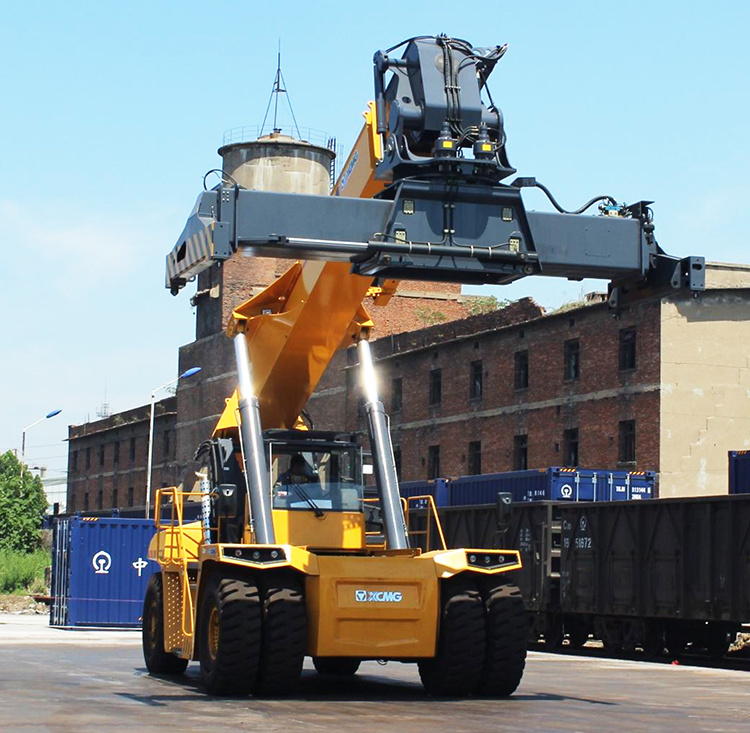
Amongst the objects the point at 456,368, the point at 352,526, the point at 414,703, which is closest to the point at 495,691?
the point at 414,703

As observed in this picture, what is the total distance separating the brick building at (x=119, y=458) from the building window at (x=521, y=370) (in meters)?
31.2

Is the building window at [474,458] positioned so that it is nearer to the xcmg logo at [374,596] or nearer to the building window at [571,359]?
the building window at [571,359]

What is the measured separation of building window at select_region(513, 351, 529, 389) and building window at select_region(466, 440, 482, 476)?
3256 millimetres

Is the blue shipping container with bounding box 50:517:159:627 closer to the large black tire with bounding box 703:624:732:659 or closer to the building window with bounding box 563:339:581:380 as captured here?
the large black tire with bounding box 703:624:732:659

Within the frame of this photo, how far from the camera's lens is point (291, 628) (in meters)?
13.7

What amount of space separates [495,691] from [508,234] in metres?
4.75

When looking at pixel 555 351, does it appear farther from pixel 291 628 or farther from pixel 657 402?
pixel 291 628

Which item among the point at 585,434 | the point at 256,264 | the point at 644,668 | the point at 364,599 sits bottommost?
the point at 644,668

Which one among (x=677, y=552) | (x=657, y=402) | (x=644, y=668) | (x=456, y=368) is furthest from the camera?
(x=456, y=368)

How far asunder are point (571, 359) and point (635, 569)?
2117 centimetres

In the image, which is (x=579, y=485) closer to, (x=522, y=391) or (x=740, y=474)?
(x=740, y=474)

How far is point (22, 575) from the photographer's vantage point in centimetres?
5250

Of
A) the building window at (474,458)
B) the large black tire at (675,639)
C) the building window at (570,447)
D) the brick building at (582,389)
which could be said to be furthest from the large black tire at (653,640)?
the building window at (474,458)

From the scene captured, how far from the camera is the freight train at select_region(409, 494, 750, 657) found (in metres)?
23.5
